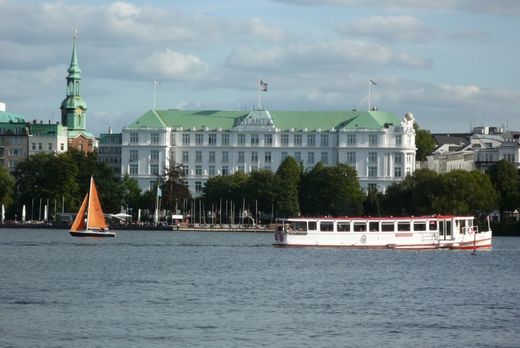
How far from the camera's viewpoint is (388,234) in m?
141

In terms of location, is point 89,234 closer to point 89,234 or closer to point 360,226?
point 89,234

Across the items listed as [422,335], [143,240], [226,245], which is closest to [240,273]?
[422,335]

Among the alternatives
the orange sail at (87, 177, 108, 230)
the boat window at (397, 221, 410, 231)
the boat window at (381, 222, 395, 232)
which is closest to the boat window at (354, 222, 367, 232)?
the boat window at (381, 222, 395, 232)

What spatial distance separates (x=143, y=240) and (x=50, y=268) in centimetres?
6327

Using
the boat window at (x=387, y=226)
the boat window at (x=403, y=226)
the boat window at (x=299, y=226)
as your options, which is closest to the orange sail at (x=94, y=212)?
the boat window at (x=299, y=226)

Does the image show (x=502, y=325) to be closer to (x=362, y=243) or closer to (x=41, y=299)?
(x=41, y=299)

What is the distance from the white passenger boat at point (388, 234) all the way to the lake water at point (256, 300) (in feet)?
26.3

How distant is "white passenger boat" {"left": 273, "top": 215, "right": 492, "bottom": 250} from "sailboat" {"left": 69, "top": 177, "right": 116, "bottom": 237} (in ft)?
93.4

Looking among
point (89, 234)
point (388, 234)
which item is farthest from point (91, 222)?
point (388, 234)

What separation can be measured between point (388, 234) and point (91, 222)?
3887 cm

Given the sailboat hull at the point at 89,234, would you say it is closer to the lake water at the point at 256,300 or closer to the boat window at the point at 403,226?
the lake water at the point at 256,300

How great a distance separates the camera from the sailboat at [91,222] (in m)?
164

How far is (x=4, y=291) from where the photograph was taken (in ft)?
280

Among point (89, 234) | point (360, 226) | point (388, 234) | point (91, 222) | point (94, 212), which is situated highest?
point (94, 212)
